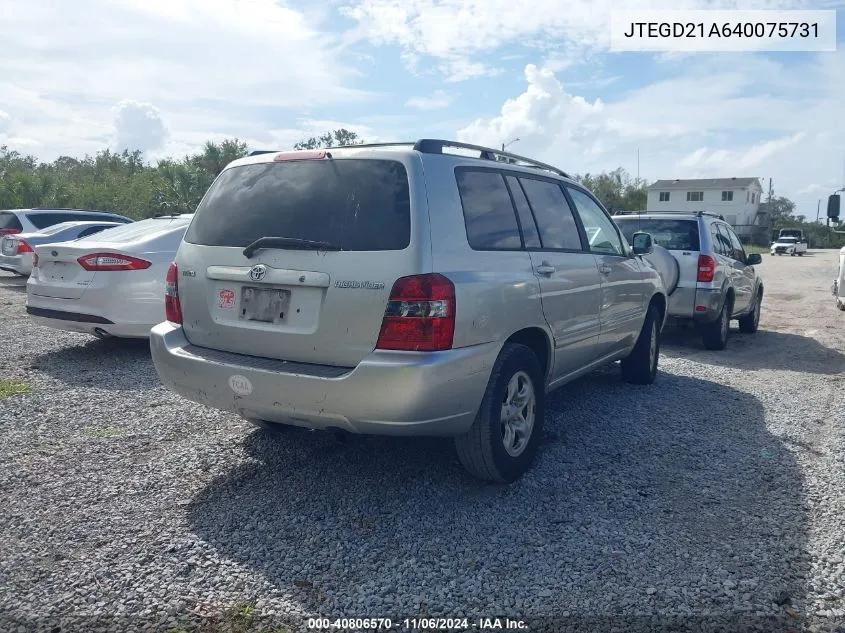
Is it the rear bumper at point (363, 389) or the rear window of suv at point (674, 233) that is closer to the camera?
the rear bumper at point (363, 389)

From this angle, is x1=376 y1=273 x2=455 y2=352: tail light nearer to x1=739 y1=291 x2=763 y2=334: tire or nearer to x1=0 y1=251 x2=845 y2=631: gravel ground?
x1=0 y1=251 x2=845 y2=631: gravel ground

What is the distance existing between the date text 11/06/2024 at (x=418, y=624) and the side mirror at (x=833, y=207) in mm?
10624

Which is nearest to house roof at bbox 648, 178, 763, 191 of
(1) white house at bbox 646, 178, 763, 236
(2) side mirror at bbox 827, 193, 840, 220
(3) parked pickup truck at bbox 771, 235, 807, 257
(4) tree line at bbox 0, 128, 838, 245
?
(1) white house at bbox 646, 178, 763, 236

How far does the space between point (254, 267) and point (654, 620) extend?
2.49 metres

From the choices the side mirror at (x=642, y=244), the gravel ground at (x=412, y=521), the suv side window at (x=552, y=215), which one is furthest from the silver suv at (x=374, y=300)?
the side mirror at (x=642, y=244)

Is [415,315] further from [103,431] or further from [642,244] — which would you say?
[642,244]

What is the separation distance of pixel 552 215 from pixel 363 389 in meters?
2.14

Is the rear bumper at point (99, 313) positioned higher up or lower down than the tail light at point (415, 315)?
lower down

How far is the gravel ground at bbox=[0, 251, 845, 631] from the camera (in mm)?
2855

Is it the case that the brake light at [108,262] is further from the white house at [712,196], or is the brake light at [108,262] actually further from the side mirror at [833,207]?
the white house at [712,196]

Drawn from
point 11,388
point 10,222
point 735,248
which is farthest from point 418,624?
point 10,222

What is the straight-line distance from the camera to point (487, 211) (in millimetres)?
3959

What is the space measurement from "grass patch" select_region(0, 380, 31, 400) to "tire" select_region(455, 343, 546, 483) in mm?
4112

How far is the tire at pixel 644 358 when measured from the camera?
6.37m
